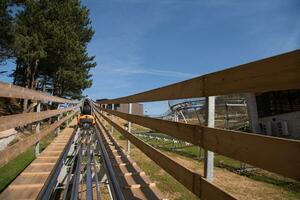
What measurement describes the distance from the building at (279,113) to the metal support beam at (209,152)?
17.9m

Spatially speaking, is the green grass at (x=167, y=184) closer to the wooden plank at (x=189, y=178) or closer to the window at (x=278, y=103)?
the wooden plank at (x=189, y=178)

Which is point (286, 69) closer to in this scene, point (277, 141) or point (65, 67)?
point (277, 141)

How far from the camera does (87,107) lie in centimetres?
1355

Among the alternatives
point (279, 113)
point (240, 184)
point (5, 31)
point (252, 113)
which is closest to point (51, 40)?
point (5, 31)

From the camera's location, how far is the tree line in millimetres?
19042

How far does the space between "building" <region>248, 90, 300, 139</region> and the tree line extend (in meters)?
16.3

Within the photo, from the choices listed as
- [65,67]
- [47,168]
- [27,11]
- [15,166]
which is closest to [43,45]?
[27,11]

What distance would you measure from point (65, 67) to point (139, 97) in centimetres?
2706

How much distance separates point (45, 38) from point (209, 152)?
970 inches

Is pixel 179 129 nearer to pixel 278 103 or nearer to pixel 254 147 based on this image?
pixel 254 147

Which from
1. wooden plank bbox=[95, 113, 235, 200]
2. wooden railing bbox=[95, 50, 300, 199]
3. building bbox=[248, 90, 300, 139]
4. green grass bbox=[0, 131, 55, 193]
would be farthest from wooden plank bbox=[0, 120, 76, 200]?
building bbox=[248, 90, 300, 139]

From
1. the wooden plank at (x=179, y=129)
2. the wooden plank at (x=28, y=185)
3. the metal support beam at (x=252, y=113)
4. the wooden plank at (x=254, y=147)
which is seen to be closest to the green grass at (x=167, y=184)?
the wooden plank at (x=28, y=185)

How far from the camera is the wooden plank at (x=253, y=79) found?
4.78 ft

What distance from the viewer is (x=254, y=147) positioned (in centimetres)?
161
